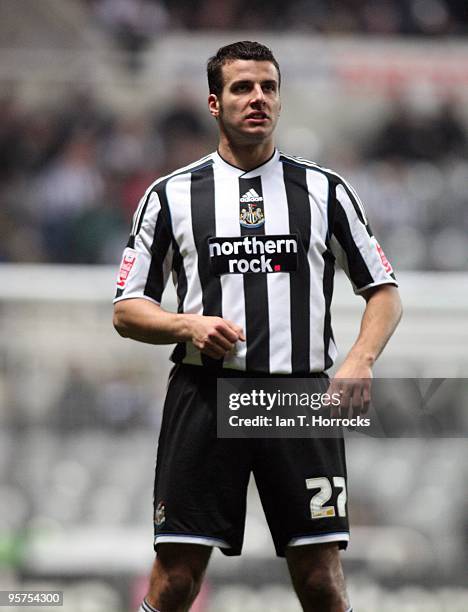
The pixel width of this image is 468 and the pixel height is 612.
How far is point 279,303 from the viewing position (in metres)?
3.57

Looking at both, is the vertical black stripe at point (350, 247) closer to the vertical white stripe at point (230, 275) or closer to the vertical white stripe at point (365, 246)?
the vertical white stripe at point (365, 246)

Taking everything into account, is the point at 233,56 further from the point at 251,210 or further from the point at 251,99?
the point at 251,210

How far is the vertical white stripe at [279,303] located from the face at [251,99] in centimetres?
21

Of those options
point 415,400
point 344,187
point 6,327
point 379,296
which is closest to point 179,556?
point 379,296

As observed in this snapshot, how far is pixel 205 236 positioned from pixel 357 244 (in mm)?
460

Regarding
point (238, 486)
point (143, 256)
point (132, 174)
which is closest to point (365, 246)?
point (143, 256)

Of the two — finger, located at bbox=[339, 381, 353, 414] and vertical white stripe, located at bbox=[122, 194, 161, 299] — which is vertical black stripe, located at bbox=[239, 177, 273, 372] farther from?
vertical white stripe, located at bbox=[122, 194, 161, 299]

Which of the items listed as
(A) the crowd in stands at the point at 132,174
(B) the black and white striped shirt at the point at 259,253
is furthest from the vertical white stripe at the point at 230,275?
(A) the crowd in stands at the point at 132,174

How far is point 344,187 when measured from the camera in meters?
3.73

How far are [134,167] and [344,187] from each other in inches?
275

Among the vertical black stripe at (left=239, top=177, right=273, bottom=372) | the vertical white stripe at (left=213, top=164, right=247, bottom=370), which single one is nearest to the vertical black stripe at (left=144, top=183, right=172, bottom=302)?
the vertical white stripe at (left=213, top=164, right=247, bottom=370)

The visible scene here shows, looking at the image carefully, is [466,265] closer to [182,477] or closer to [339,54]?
[339,54]

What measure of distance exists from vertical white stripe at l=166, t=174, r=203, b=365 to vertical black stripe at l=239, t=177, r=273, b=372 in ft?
0.48

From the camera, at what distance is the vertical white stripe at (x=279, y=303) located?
355cm
